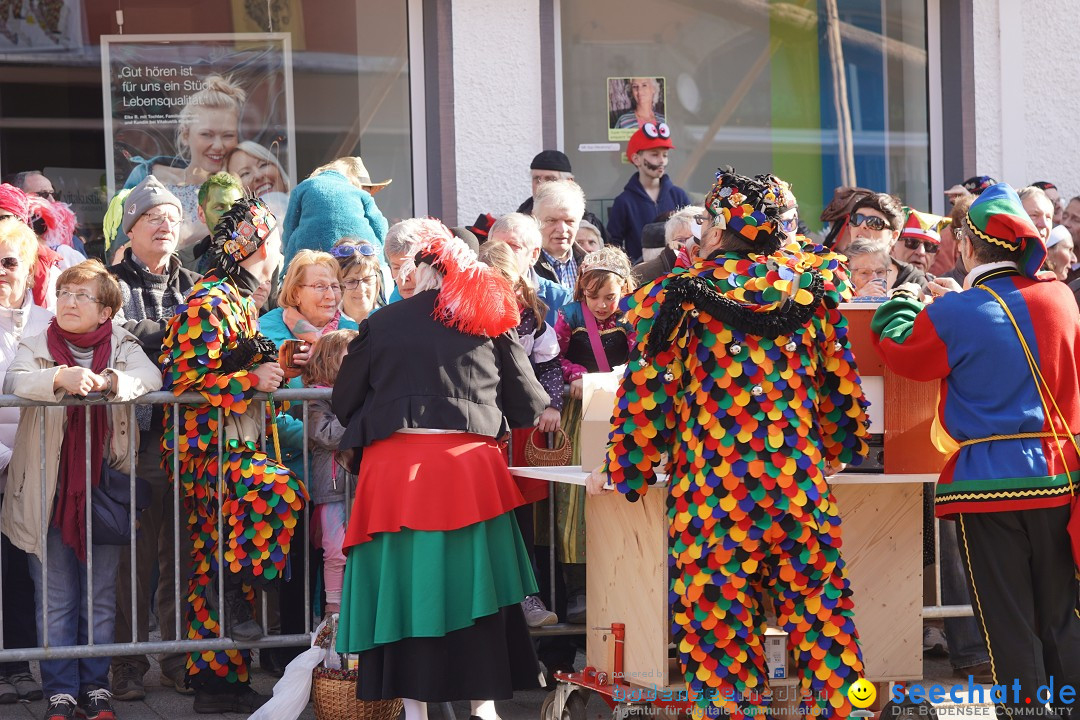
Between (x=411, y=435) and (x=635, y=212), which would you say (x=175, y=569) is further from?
(x=635, y=212)

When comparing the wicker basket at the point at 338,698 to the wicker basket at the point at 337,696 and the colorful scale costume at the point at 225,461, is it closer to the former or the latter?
the wicker basket at the point at 337,696

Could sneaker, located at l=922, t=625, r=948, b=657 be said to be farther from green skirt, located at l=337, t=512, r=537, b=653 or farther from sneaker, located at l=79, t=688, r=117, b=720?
sneaker, located at l=79, t=688, r=117, b=720

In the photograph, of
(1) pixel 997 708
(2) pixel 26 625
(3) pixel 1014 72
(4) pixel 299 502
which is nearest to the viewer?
(1) pixel 997 708

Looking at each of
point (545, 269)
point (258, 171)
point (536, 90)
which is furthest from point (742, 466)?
point (258, 171)

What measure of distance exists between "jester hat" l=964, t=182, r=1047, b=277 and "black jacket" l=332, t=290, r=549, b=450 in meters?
1.88

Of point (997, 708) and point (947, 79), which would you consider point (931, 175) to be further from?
point (997, 708)

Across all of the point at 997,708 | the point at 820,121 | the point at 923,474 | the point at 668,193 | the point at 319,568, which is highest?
the point at 820,121

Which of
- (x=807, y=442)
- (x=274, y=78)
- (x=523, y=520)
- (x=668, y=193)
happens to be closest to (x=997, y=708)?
(x=807, y=442)

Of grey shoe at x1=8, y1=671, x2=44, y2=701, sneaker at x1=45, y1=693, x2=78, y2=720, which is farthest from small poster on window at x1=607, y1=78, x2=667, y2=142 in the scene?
sneaker at x1=45, y1=693, x2=78, y2=720

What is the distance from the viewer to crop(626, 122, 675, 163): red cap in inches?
348

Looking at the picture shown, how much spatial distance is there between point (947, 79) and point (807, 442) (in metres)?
5.55

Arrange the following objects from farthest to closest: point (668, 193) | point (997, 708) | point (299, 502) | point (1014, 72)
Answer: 1. point (1014, 72)
2. point (668, 193)
3. point (299, 502)
4. point (997, 708)

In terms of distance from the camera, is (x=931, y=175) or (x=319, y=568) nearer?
(x=319, y=568)

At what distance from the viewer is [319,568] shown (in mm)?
6355
